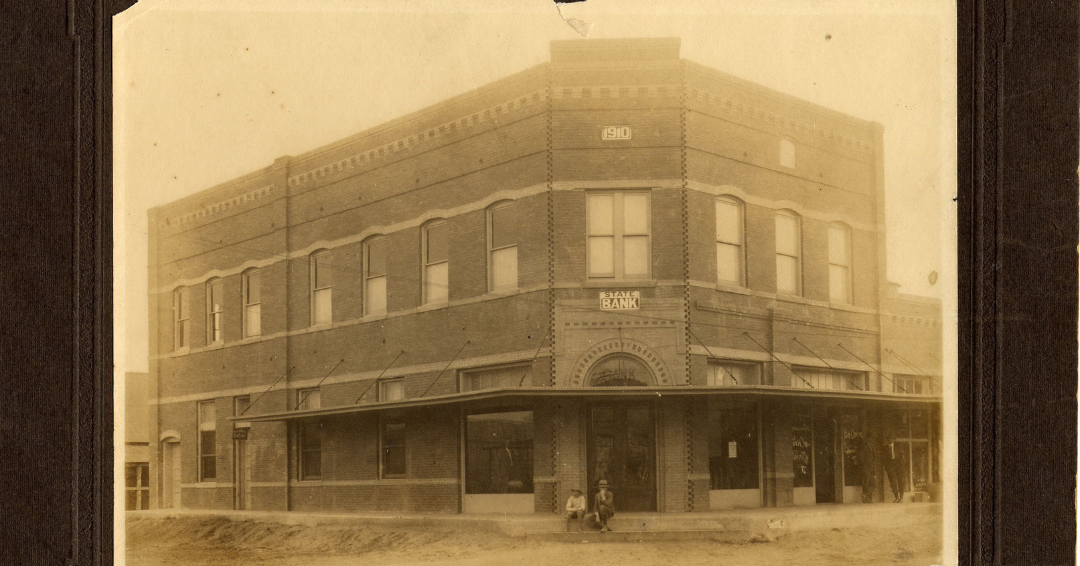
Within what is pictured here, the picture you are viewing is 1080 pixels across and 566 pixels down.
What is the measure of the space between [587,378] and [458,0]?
6193 mm

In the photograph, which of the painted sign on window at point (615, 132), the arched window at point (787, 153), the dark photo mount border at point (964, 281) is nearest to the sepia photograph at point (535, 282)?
the painted sign on window at point (615, 132)

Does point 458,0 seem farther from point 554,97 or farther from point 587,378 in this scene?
point 587,378

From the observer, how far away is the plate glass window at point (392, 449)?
1520 cm

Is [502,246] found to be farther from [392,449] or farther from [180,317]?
[180,317]

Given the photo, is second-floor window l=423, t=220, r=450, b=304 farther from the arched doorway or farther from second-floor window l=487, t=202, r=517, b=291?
the arched doorway

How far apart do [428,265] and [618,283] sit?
3.38 metres

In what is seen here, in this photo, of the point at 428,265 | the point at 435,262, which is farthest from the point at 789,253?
the point at 428,265

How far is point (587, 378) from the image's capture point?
1413 centimetres

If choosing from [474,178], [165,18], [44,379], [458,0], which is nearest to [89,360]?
[44,379]

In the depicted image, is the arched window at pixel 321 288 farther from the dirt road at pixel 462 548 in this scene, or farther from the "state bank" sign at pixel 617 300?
the "state bank" sign at pixel 617 300

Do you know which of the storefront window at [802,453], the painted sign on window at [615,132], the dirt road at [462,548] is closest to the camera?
the dirt road at [462,548]

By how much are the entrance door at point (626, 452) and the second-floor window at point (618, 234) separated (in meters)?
2.03

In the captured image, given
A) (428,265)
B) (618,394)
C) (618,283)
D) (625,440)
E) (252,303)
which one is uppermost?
(428,265)

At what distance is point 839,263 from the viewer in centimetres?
1378
